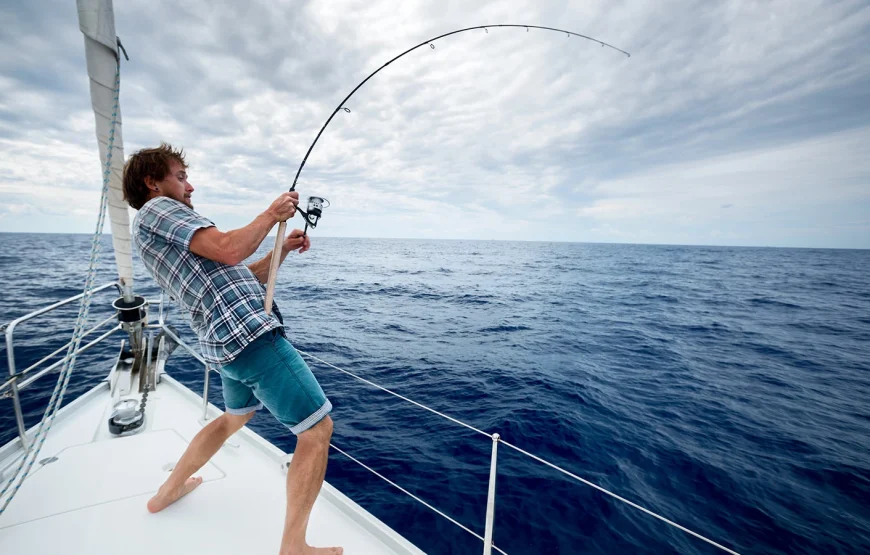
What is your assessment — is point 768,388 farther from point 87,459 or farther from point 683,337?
point 87,459

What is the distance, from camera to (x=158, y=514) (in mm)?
1896

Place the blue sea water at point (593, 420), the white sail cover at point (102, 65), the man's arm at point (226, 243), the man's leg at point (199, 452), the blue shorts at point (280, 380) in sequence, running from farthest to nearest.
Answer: the blue sea water at point (593, 420) → the white sail cover at point (102, 65) → the man's leg at point (199, 452) → the blue shorts at point (280, 380) → the man's arm at point (226, 243)

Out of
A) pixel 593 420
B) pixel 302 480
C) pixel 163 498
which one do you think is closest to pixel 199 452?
pixel 163 498

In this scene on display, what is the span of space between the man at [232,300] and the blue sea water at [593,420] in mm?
2252

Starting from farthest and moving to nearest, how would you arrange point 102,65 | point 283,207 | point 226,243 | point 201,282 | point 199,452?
1. point 102,65
2. point 199,452
3. point 283,207
4. point 201,282
5. point 226,243

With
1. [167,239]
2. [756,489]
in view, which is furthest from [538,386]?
[167,239]

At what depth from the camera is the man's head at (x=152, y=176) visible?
61.3 inches

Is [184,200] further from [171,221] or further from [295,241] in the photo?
[295,241]

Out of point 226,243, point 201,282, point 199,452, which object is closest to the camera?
point 226,243

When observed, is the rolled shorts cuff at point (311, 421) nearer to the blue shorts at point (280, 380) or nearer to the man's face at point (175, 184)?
the blue shorts at point (280, 380)

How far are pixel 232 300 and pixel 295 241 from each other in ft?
2.04

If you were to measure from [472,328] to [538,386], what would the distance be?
178 inches

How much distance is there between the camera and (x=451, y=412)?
545 cm

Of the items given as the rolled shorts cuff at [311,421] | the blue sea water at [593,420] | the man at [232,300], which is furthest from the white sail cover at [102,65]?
the blue sea water at [593,420]
